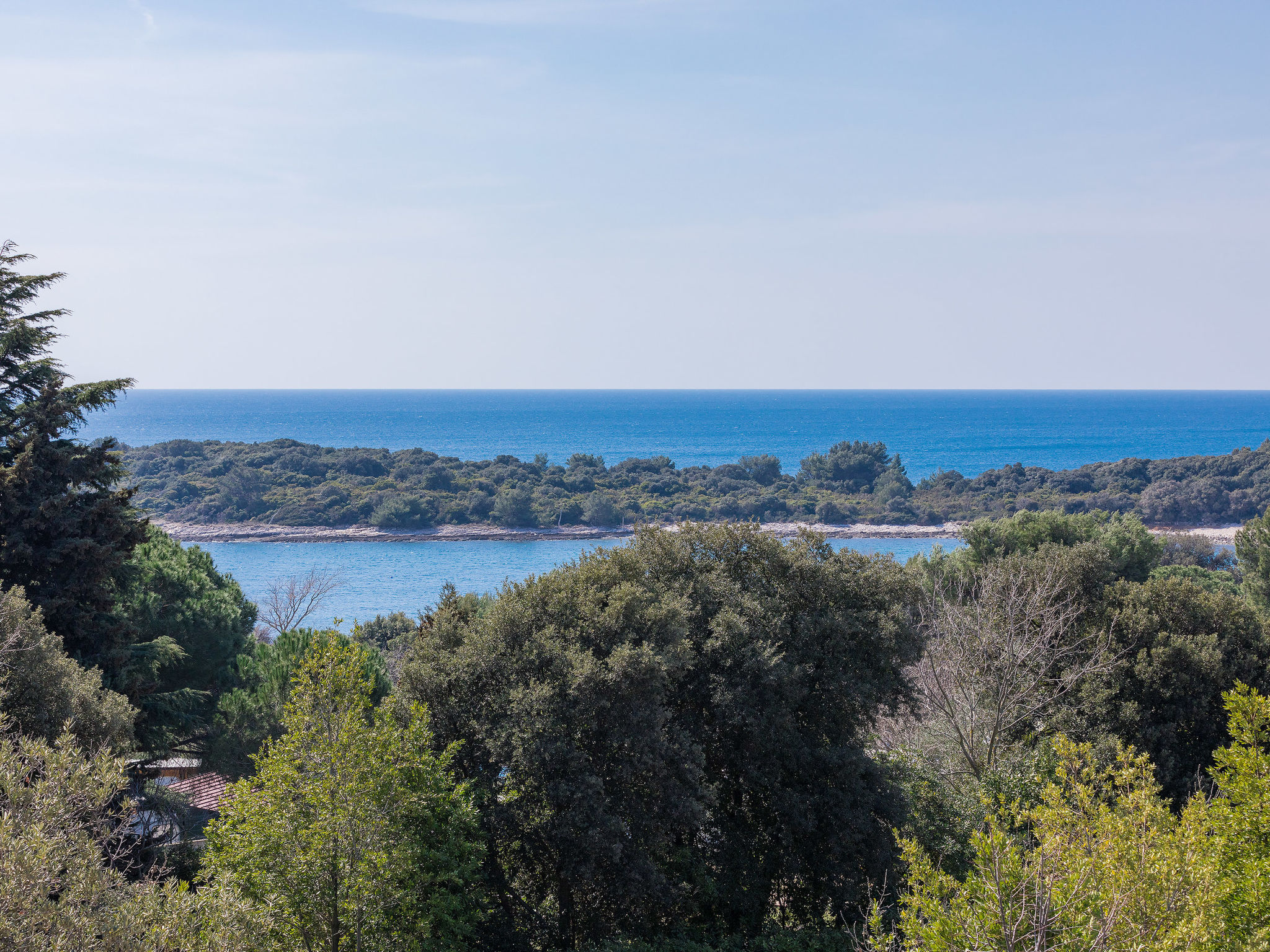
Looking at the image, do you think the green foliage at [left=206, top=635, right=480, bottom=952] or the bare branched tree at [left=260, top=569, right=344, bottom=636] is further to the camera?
the bare branched tree at [left=260, top=569, right=344, bottom=636]

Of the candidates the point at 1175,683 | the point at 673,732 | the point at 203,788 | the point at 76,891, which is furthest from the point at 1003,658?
the point at 203,788

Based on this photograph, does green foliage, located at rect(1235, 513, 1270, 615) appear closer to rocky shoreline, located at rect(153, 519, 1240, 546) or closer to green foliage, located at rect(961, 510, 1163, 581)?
green foliage, located at rect(961, 510, 1163, 581)

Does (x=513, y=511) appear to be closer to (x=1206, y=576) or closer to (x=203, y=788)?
(x=1206, y=576)

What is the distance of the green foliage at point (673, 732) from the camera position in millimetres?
13414

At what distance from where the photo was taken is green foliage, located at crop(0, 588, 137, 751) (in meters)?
12.9

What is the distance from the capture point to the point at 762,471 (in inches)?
4077

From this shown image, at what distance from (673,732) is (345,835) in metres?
5.75

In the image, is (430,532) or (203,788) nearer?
(203,788)

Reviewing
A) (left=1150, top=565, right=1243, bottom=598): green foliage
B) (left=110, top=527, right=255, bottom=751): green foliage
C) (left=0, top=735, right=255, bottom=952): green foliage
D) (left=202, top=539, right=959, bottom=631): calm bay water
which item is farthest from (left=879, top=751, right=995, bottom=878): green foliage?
(left=202, top=539, right=959, bottom=631): calm bay water

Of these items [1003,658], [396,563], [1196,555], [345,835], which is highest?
[1003,658]

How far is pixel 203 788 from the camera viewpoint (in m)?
25.2

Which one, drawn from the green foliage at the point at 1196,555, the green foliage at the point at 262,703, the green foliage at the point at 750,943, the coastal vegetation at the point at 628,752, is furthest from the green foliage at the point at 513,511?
the green foliage at the point at 750,943

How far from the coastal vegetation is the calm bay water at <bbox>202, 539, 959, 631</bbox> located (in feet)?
103

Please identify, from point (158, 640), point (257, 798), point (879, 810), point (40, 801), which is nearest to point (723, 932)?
point (879, 810)
